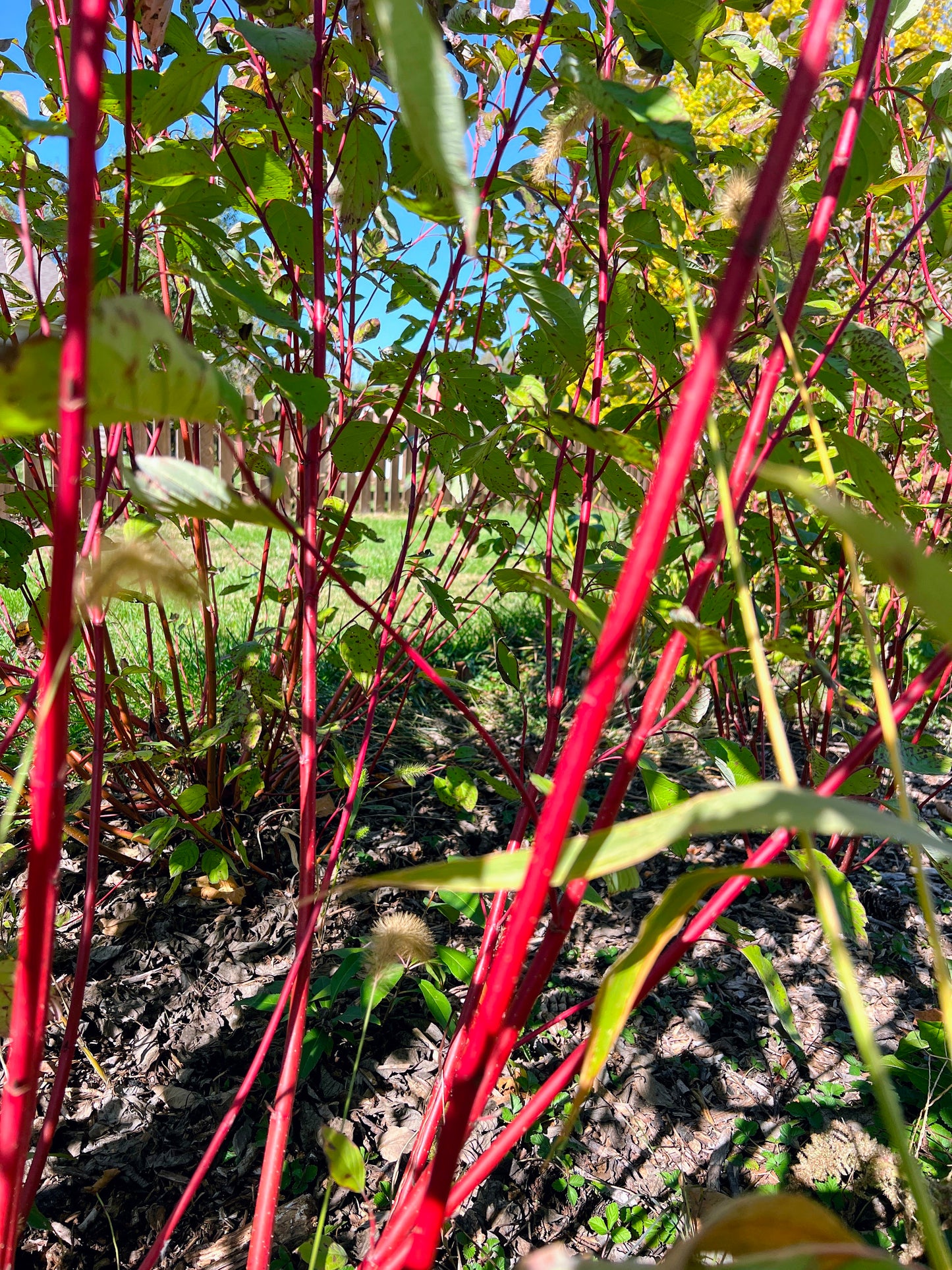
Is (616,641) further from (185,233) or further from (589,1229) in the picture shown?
(589,1229)

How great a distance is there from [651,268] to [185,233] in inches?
29.0

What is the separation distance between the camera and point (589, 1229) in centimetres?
101

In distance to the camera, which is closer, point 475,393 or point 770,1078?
point 475,393

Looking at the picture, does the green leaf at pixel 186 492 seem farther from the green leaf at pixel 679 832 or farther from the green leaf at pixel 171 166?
the green leaf at pixel 171 166

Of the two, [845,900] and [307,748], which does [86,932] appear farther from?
[845,900]

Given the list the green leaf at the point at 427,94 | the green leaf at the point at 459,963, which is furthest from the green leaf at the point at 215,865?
the green leaf at the point at 427,94

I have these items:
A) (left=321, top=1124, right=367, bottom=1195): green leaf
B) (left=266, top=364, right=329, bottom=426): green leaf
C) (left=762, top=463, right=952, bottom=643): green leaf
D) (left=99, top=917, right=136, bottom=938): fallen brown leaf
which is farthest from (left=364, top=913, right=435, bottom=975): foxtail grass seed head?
(left=99, top=917, right=136, bottom=938): fallen brown leaf

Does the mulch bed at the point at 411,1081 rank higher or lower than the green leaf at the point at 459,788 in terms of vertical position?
lower

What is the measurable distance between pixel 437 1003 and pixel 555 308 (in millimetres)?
855

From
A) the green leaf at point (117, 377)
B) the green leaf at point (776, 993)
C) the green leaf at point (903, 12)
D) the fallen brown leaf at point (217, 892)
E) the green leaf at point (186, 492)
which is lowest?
the fallen brown leaf at point (217, 892)

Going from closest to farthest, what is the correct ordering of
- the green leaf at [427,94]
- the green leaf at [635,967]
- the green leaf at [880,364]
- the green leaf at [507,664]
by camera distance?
the green leaf at [427,94], the green leaf at [635,967], the green leaf at [880,364], the green leaf at [507,664]

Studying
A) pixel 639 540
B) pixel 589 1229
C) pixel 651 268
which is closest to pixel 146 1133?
pixel 589 1229

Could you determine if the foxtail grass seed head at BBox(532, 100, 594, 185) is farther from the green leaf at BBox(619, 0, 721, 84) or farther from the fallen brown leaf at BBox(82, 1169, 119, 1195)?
the fallen brown leaf at BBox(82, 1169, 119, 1195)

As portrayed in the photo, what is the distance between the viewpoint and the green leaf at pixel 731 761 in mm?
789
